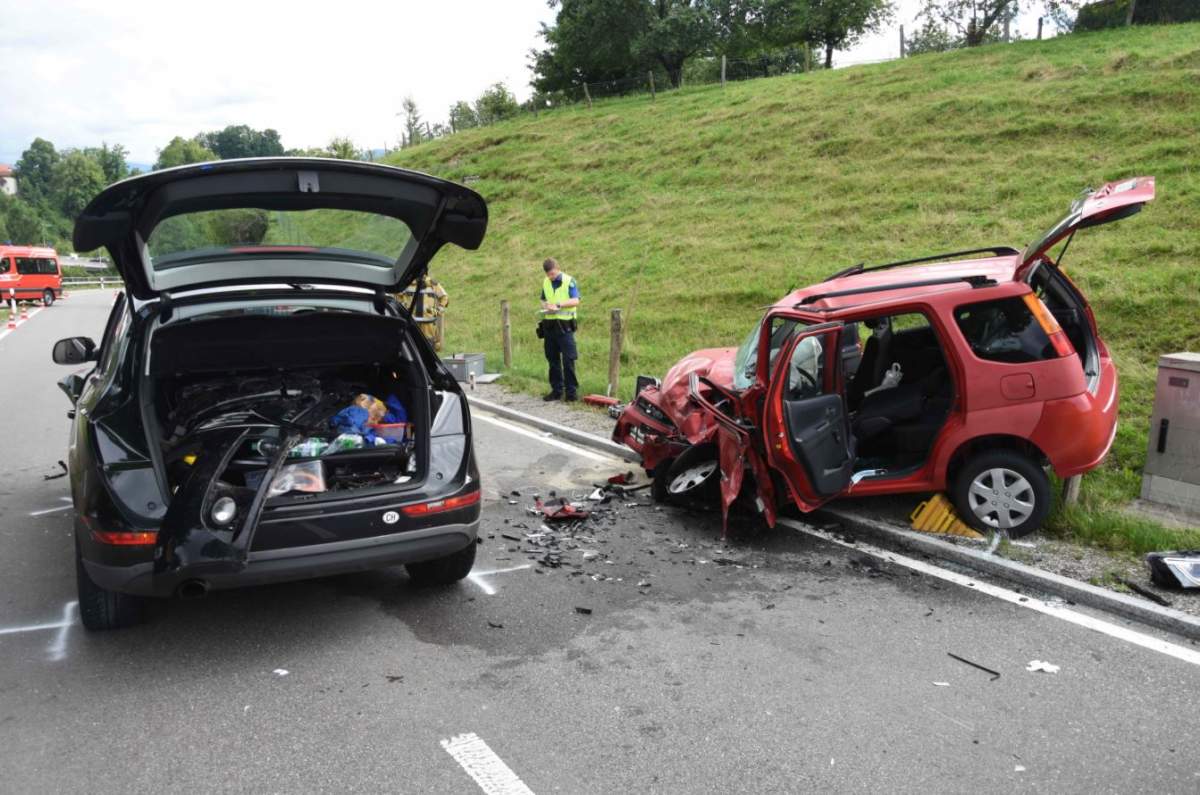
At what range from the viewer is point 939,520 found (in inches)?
213

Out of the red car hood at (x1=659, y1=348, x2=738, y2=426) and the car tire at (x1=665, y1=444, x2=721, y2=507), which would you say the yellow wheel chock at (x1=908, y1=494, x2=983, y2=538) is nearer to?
the car tire at (x1=665, y1=444, x2=721, y2=507)

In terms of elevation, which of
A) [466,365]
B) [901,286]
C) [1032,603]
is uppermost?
[901,286]

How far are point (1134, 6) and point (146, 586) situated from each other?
116 ft

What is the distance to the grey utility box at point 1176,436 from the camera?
5434mm

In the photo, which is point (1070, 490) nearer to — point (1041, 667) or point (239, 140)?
point (1041, 667)

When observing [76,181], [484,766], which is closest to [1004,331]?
[484,766]

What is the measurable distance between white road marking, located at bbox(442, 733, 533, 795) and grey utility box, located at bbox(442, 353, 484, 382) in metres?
8.07

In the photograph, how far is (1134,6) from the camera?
1129 inches

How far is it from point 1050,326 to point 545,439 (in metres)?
5.10

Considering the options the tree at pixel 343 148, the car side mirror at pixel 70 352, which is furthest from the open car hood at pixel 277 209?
the tree at pixel 343 148

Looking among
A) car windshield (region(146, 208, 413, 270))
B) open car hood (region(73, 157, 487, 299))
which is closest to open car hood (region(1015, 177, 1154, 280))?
open car hood (region(73, 157, 487, 299))

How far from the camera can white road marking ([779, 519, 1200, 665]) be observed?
394 centimetres

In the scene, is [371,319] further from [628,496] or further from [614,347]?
[614,347]

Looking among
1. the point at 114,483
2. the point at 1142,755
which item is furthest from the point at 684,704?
the point at 114,483
